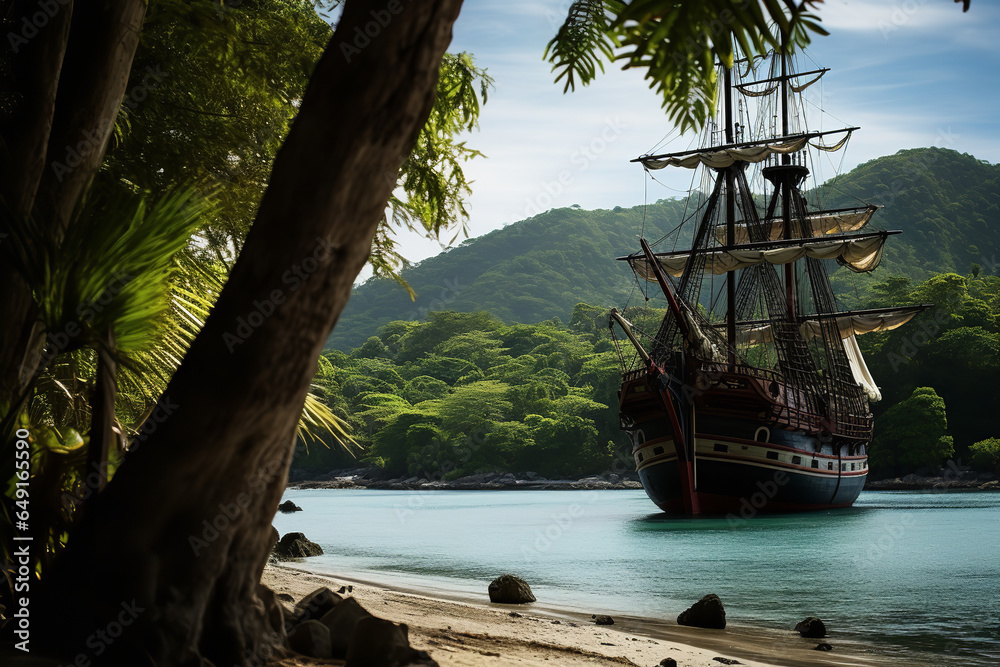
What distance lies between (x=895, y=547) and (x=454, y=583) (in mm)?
12134

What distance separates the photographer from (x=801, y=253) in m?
33.0

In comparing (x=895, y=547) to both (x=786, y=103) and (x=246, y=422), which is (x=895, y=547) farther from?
(x=786, y=103)

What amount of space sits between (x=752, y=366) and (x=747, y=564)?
15421mm

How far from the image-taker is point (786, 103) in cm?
4053

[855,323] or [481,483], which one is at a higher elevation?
[855,323]

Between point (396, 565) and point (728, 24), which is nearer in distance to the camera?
point (728, 24)

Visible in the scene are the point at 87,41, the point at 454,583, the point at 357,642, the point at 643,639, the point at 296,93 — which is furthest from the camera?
the point at 454,583

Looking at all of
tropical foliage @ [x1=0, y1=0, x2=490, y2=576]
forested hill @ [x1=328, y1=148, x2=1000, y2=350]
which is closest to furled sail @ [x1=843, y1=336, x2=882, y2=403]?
tropical foliage @ [x1=0, y1=0, x2=490, y2=576]

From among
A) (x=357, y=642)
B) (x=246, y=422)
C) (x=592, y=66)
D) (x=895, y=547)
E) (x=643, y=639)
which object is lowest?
(x=895, y=547)

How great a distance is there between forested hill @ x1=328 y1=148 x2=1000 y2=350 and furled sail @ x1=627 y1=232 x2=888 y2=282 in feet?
168

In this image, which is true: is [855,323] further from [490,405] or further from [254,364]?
[490,405]

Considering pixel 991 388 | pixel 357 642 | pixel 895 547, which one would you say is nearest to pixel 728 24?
pixel 357 642

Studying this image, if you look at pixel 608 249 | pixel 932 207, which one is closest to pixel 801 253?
pixel 932 207

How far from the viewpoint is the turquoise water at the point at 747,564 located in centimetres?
1073
